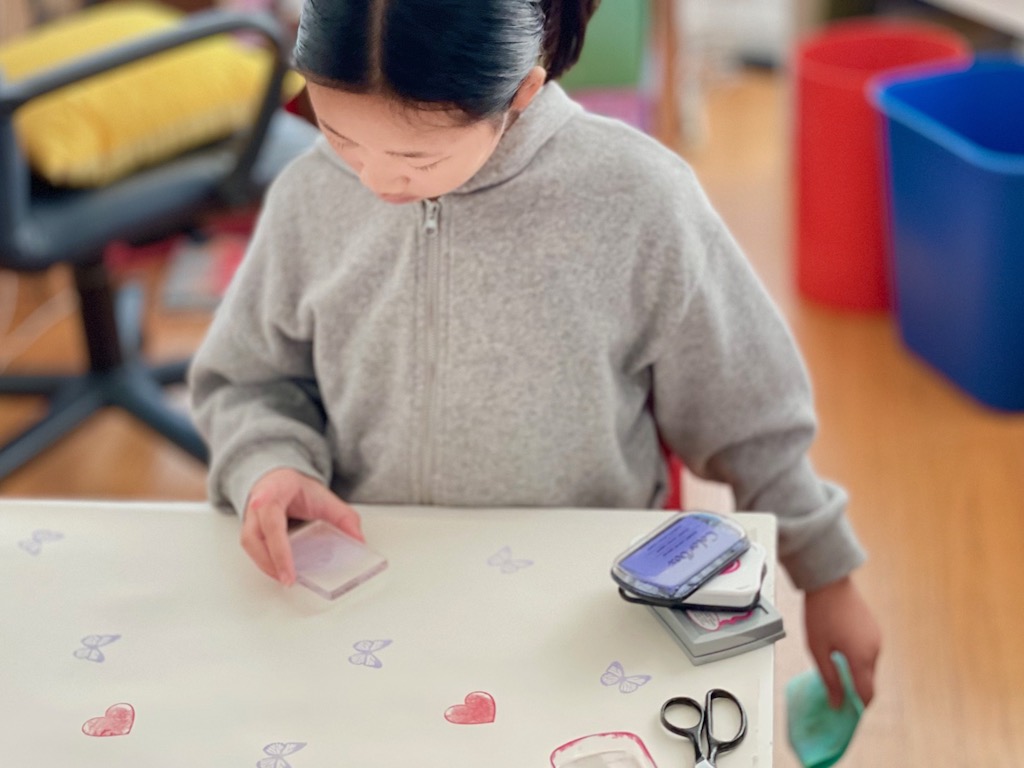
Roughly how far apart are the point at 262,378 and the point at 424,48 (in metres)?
0.37

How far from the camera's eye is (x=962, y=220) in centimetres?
191

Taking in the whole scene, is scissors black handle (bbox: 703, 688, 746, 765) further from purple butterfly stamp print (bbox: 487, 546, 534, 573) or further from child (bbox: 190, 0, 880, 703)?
child (bbox: 190, 0, 880, 703)

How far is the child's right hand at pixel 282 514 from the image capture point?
0.83m

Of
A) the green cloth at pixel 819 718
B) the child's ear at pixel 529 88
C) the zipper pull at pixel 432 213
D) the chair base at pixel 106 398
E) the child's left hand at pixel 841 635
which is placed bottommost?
the chair base at pixel 106 398

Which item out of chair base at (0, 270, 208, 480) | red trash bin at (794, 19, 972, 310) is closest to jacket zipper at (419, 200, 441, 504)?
chair base at (0, 270, 208, 480)

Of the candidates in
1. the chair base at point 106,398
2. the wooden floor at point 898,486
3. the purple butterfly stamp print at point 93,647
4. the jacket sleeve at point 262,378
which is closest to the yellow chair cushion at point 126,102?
the chair base at point 106,398

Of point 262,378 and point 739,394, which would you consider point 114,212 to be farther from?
point 739,394

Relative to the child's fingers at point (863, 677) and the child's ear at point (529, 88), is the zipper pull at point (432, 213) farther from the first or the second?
the child's fingers at point (863, 677)

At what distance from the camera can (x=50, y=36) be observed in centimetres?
184

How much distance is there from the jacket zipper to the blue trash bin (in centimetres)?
116

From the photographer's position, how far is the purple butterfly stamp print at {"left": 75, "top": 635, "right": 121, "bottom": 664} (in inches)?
30.1

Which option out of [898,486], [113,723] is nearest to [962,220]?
[898,486]

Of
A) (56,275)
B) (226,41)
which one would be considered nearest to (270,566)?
(226,41)

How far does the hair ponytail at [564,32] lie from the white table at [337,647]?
11.6 inches
